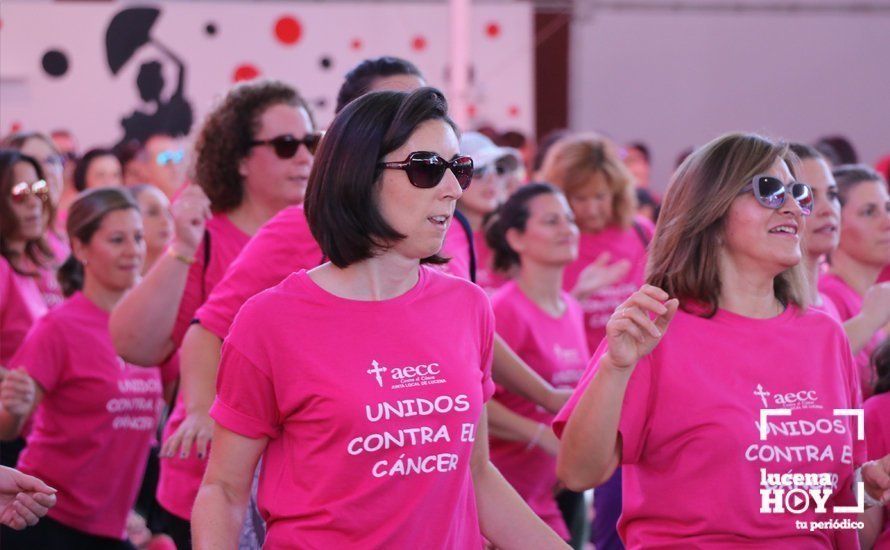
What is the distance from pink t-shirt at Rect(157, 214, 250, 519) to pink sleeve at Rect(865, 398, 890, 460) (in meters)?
1.85

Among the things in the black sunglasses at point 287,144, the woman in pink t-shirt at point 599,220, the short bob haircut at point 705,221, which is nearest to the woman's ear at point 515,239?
the woman in pink t-shirt at point 599,220

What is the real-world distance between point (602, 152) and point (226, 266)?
3126 millimetres

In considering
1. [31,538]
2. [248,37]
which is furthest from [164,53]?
[31,538]

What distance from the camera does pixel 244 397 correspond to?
2400mm

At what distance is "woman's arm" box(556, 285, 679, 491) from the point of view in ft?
8.86

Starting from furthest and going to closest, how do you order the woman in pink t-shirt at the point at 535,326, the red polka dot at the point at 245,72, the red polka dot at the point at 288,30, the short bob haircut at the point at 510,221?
1. the red polka dot at the point at 288,30
2. the red polka dot at the point at 245,72
3. the short bob haircut at the point at 510,221
4. the woman in pink t-shirt at the point at 535,326

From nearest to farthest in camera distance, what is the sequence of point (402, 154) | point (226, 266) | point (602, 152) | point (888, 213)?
point (402, 154) < point (226, 266) < point (888, 213) < point (602, 152)

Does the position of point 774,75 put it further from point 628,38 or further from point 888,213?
point 888,213

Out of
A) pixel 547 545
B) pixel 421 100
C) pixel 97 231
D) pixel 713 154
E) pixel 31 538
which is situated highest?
pixel 421 100

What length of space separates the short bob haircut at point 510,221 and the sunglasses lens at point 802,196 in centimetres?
208

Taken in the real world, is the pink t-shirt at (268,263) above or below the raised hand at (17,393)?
above

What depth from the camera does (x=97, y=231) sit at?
4.72m

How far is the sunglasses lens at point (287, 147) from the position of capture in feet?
11.7

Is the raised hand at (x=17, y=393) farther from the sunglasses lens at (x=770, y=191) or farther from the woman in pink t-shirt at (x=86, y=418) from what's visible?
the sunglasses lens at (x=770, y=191)
